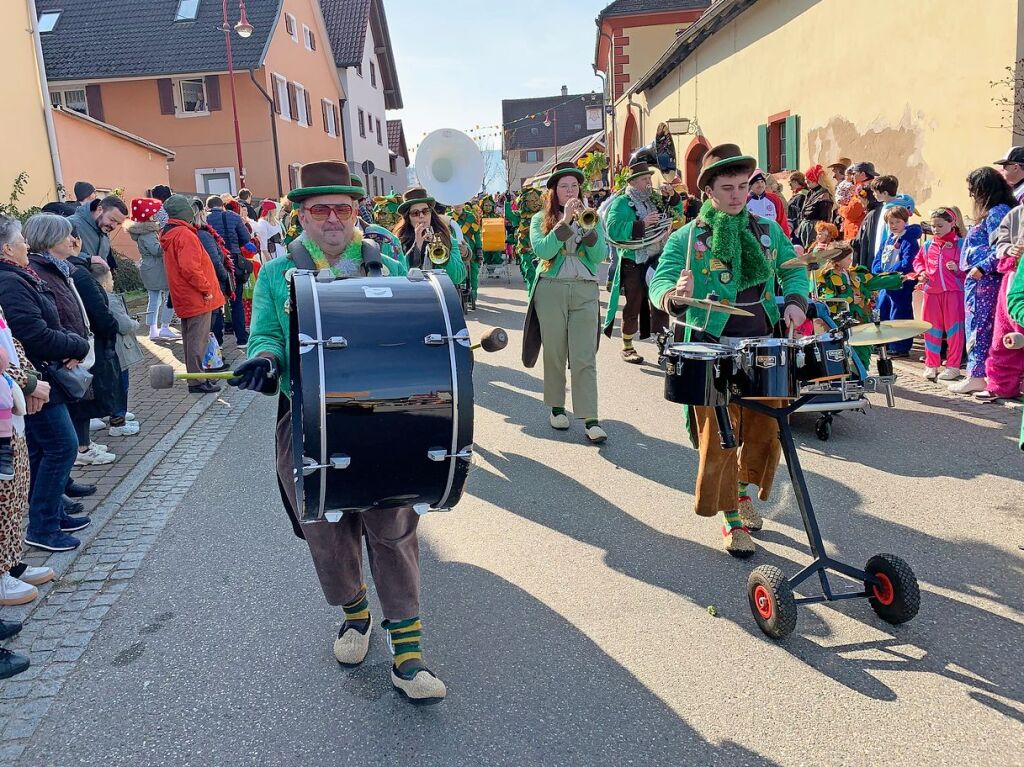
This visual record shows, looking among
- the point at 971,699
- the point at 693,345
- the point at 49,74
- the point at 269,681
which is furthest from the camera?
the point at 49,74

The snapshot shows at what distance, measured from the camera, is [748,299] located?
3.86 m

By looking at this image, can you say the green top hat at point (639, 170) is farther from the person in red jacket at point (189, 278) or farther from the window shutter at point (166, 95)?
the window shutter at point (166, 95)

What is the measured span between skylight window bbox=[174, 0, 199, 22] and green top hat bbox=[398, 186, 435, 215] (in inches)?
958

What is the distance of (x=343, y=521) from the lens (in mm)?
3012

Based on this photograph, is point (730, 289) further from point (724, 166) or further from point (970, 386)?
point (970, 386)

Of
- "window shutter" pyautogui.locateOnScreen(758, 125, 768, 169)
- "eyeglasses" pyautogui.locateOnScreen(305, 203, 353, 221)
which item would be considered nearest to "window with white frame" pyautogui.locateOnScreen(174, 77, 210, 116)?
"window shutter" pyautogui.locateOnScreen(758, 125, 768, 169)

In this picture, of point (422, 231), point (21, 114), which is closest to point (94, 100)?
point (21, 114)

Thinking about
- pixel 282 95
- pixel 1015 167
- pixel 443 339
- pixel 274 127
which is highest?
pixel 282 95

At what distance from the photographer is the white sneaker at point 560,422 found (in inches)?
247

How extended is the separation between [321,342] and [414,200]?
15.5ft

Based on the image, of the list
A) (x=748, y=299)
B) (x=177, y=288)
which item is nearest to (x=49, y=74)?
(x=177, y=288)

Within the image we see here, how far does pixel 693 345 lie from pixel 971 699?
61.7 inches

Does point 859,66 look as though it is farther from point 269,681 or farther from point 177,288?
point 269,681

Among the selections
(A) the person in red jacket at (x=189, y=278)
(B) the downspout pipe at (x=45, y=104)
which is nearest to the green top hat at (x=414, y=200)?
(A) the person in red jacket at (x=189, y=278)
